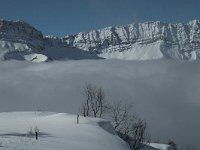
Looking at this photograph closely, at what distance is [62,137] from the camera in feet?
146

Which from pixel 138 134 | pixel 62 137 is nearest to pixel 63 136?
pixel 62 137

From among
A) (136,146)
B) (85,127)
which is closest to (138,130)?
(136,146)

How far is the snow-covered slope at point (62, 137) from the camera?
121 ft

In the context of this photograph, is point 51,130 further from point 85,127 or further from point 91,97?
point 91,97

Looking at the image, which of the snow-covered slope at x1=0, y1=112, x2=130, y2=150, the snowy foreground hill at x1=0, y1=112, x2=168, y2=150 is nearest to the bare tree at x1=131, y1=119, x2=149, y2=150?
the snowy foreground hill at x1=0, y1=112, x2=168, y2=150

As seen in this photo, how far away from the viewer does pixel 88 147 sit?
3966cm

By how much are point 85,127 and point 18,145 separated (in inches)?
825

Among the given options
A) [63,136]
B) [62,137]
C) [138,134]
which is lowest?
[138,134]

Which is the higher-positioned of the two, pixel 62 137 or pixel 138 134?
pixel 62 137

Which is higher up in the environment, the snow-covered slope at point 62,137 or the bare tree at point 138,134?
the snow-covered slope at point 62,137

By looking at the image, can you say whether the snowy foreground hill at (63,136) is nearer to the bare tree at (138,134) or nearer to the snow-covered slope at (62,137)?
the snow-covered slope at (62,137)

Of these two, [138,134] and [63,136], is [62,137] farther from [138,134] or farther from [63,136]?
[138,134]

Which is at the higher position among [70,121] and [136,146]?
[70,121]

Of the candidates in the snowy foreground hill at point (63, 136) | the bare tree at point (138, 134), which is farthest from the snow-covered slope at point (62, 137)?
the bare tree at point (138, 134)
